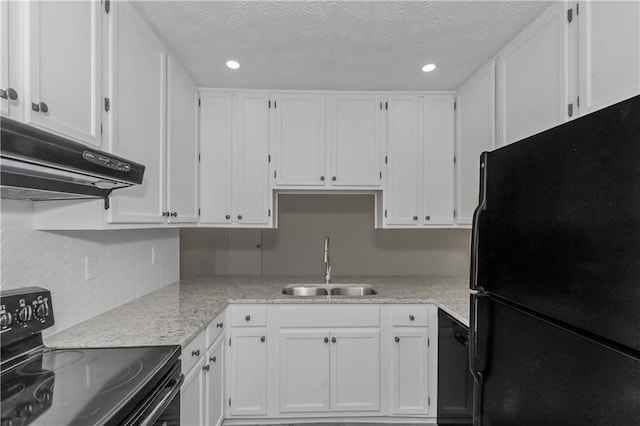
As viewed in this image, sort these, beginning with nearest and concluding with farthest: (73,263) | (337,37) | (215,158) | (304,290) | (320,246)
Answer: (73,263)
(337,37)
(215,158)
(304,290)
(320,246)

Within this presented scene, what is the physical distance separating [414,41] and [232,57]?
3.59ft

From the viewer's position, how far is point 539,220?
881mm

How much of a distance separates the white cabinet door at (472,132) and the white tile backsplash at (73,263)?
87.5 inches

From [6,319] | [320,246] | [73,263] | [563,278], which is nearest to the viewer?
[563,278]

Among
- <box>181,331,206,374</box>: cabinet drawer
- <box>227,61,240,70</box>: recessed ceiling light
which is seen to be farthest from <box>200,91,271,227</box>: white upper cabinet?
<box>181,331,206,374</box>: cabinet drawer

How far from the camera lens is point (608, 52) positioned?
3.94ft

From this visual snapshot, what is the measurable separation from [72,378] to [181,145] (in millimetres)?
1521

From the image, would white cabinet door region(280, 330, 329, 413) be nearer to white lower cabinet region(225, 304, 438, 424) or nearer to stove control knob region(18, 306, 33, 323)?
white lower cabinet region(225, 304, 438, 424)

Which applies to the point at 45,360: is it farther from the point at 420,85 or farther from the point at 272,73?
the point at 420,85

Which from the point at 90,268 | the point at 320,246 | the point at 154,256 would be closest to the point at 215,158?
the point at 154,256

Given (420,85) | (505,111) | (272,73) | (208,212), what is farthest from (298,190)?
(505,111)

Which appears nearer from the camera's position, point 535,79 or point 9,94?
point 9,94

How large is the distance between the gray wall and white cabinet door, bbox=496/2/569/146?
1.57 metres

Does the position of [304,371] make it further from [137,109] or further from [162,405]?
[137,109]
